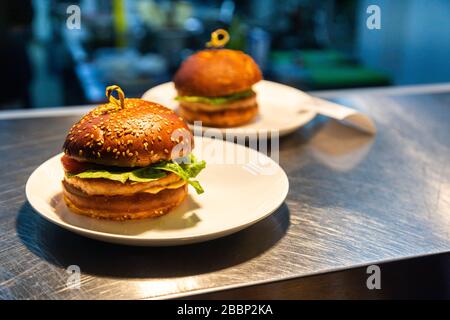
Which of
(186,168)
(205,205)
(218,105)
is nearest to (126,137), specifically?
(186,168)

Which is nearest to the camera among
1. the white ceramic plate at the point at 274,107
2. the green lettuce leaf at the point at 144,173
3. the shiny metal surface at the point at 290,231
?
the shiny metal surface at the point at 290,231

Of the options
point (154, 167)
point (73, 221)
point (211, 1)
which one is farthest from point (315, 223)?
point (211, 1)

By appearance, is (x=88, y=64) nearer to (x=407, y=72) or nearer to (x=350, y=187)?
(x=407, y=72)

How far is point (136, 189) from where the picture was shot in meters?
1.58

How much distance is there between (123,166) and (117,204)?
0.11m

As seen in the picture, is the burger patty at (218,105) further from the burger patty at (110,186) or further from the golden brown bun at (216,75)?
the burger patty at (110,186)

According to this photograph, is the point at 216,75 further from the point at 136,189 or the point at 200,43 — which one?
the point at 200,43

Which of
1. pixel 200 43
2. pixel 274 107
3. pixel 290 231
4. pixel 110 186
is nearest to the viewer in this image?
pixel 110 186

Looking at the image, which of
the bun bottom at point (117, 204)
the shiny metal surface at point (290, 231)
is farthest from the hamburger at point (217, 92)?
the bun bottom at point (117, 204)

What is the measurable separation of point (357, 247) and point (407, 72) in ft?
13.3

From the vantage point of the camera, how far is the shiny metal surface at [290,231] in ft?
4.67

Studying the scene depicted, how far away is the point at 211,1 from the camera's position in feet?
16.3

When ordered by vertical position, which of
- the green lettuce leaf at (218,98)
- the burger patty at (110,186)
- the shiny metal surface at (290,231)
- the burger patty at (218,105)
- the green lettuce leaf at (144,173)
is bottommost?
the shiny metal surface at (290,231)

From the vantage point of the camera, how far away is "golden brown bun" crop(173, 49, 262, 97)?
8.04 ft
